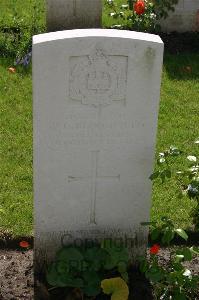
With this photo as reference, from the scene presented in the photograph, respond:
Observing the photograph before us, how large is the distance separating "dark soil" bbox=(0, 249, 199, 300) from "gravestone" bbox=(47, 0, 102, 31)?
407cm

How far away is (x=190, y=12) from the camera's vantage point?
801cm

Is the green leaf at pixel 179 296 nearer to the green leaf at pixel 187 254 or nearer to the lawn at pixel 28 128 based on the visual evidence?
the green leaf at pixel 187 254

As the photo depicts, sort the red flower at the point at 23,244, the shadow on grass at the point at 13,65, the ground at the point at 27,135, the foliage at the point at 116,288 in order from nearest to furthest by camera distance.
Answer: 1. the foliage at the point at 116,288
2. the ground at the point at 27,135
3. the red flower at the point at 23,244
4. the shadow on grass at the point at 13,65

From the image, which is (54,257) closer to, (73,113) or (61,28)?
(73,113)

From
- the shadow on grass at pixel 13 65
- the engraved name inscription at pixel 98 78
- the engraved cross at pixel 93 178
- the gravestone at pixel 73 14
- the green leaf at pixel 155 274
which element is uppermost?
the gravestone at pixel 73 14

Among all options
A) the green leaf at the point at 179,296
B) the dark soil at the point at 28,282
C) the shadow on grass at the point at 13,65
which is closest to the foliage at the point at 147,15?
the shadow on grass at the point at 13,65

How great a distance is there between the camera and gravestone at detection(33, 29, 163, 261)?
3.40 meters

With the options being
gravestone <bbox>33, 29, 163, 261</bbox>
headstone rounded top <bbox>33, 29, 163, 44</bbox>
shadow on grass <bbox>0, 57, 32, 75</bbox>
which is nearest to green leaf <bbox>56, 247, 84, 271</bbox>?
gravestone <bbox>33, 29, 163, 261</bbox>

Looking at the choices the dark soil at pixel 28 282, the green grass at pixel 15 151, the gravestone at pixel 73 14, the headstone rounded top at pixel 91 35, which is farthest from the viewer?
the gravestone at pixel 73 14

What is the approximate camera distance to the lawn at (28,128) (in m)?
4.65

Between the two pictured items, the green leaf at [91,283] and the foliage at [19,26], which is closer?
the green leaf at [91,283]

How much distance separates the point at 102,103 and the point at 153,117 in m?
0.33

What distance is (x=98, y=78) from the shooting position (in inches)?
137

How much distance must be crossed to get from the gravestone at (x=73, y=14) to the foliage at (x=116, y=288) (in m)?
4.65
